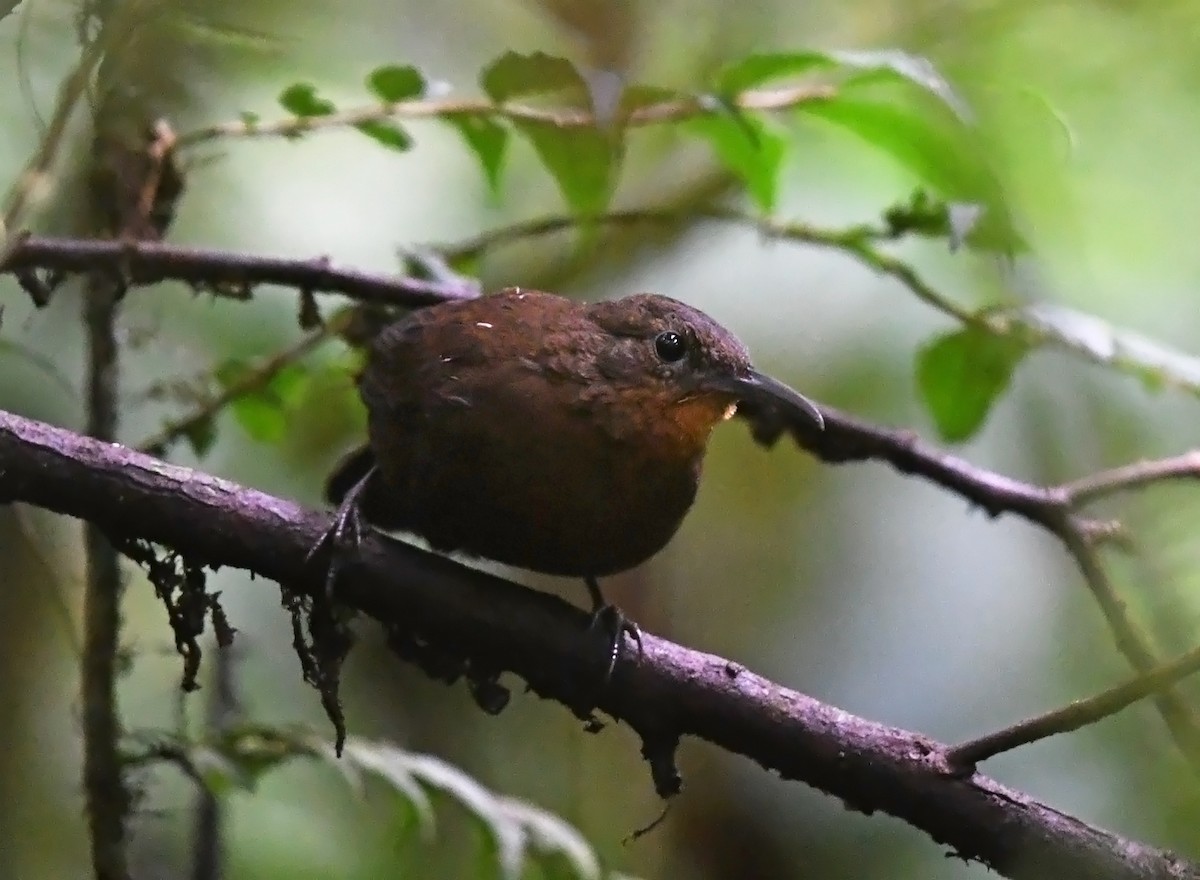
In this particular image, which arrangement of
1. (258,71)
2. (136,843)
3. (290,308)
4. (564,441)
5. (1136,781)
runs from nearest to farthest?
(564,441) < (1136,781) < (136,843) < (258,71) < (290,308)

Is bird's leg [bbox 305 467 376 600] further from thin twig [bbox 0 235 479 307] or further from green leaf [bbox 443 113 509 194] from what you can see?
green leaf [bbox 443 113 509 194]

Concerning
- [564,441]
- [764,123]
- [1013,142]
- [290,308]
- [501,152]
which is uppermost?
[1013,142]

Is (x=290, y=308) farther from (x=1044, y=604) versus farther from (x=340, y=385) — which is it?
(x=1044, y=604)

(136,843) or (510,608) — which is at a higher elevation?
(510,608)

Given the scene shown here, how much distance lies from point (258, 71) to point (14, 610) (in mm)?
1188

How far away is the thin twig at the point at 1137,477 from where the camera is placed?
1.72 metres

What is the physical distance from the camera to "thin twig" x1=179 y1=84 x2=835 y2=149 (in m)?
1.74

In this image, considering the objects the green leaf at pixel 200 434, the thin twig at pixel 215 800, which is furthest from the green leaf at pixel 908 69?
the thin twig at pixel 215 800

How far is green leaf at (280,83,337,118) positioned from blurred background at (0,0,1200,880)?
0.07 m

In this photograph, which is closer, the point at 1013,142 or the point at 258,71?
the point at 1013,142

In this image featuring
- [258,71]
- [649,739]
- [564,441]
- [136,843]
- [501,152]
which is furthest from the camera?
[258,71]

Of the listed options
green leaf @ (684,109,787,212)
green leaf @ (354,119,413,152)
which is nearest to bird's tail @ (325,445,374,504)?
green leaf @ (354,119,413,152)

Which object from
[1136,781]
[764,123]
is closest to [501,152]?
[764,123]

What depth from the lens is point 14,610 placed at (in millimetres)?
2293
